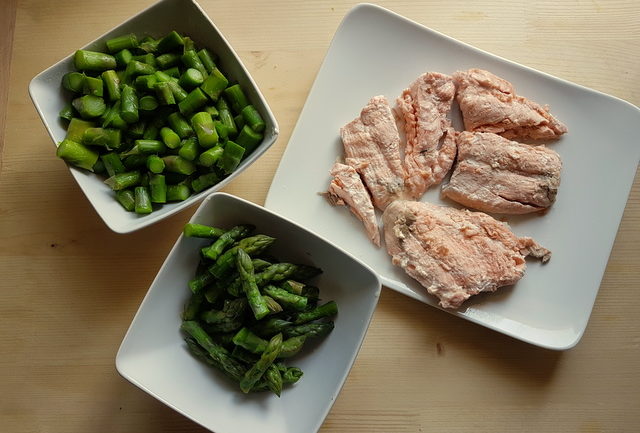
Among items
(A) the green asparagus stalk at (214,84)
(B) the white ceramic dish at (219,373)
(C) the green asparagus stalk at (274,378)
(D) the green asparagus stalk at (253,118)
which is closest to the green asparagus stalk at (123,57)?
(A) the green asparagus stalk at (214,84)

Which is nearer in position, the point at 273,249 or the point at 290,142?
the point at 273,249

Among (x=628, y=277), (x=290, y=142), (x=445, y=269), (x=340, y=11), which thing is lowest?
(x=628, y=277)

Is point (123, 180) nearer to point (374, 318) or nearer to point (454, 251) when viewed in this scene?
point (374, 318)

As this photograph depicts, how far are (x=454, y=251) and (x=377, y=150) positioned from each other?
0.61m

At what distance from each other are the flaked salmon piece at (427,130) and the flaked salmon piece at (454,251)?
146 millimetres

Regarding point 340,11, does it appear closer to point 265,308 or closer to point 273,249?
point 273,249

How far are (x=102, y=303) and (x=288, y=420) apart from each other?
1.12 metres

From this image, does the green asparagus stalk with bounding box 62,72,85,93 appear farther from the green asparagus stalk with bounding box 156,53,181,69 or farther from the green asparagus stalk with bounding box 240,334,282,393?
the green asparagus stalk with bounding box 240,334,282,393

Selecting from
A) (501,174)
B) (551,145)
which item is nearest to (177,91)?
(501,174)

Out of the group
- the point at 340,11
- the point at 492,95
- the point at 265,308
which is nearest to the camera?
the point at 265,308

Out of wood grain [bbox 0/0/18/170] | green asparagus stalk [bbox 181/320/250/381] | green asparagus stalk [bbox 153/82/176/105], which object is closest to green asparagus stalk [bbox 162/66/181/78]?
green asparagus stalk [bbox 153/82/176/105]

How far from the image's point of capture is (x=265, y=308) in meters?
2.20

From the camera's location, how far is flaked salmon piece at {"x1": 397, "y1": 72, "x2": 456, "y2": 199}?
260 centimetres

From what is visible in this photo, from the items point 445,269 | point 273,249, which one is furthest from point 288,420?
point 445,269
